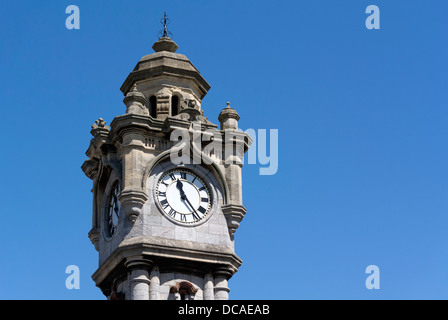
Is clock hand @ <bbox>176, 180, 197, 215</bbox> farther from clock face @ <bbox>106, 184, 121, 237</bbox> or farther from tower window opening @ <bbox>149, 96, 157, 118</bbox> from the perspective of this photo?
tower window opening @ <bbox>149, 96, 157, 118</bbox>

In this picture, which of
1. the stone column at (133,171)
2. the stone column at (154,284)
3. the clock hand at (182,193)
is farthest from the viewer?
the clock hand at (182,193)

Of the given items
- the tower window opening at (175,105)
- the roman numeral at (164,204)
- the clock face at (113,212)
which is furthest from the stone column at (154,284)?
the tower window opening at (175,105)

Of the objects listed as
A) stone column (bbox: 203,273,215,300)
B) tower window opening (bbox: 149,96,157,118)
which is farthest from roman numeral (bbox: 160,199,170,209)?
tower window opening (bbox: 149,96,157,118)

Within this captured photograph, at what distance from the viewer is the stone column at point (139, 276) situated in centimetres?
5256

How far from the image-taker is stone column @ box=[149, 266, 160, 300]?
2077 inches

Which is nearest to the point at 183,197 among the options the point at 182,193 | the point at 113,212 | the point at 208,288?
the point at 182,193

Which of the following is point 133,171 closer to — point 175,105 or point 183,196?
point 183,196

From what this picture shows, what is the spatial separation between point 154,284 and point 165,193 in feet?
13.7

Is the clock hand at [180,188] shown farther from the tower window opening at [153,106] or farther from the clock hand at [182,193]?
the tower window opening at [153,106]

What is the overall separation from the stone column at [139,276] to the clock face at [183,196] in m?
2.56

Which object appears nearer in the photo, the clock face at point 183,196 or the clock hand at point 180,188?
the clock face at point 183,196

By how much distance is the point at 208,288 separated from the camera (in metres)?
53.8
